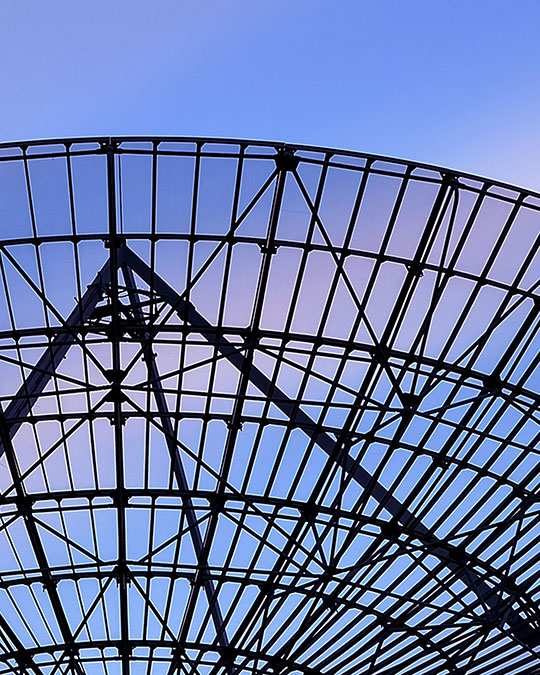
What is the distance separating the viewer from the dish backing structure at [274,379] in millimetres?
26797

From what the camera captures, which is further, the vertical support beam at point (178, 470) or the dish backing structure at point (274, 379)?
the vertical support beam at point (178, 470)

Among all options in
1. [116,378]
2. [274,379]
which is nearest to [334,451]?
[274,379]

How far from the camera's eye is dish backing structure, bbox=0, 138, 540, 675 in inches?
1055

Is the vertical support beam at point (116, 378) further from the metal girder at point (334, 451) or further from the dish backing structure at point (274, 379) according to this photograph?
the metal girder at point (334, 451)

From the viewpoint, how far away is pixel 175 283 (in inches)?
1131

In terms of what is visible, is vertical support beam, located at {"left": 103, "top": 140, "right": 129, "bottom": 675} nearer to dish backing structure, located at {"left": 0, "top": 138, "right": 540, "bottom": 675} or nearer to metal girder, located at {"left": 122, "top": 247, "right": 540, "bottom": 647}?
dish backing structure, located at {"left": 0, "top": 138, "right": 540, "bottom": 675}

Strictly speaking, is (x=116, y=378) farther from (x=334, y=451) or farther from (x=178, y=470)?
(x=334, y=451)

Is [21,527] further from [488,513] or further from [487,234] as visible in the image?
[487,234]

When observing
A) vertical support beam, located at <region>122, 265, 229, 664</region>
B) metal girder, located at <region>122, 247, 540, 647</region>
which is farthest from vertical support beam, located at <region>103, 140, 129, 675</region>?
metal girder, located at <region>122, 247, 540, 647</region>

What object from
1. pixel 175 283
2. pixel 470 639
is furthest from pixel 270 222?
pixel 470 639

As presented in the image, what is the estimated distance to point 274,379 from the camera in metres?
29.2

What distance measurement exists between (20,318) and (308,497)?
10.8 m

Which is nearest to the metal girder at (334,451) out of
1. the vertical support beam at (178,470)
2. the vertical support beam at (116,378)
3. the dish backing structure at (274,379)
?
the dish backing structure at (274,379)

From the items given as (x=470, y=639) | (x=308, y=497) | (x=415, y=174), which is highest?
(x=415, y=174)
